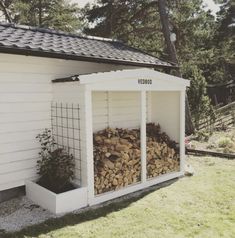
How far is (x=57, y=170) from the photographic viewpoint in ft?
20.0

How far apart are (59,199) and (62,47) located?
2994mm

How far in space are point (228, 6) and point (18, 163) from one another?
1171 inches

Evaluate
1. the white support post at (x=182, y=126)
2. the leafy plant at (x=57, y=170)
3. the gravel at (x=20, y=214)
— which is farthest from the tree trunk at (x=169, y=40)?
the gravel at (x=20, y=214)

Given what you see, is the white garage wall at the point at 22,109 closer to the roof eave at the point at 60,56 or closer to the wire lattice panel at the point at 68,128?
the wire lattice panel at the point at 68,128

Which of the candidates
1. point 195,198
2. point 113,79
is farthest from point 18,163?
point 195,198

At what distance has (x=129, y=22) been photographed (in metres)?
15.9

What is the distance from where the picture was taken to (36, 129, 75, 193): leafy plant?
20.0 feet

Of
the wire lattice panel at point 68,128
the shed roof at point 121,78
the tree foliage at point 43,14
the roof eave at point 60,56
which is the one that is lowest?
the wire lattice panel at point 68,128

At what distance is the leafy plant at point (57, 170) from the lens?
20.0 feet

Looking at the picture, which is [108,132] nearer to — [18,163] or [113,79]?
[113,79]

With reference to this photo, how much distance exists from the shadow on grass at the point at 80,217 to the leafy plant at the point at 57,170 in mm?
661

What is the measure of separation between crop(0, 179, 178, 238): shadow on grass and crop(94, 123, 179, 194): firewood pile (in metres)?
0.35

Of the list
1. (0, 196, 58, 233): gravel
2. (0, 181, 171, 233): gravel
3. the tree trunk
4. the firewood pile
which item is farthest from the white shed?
the tree trunk

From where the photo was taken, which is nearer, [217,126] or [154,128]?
[154,128]
